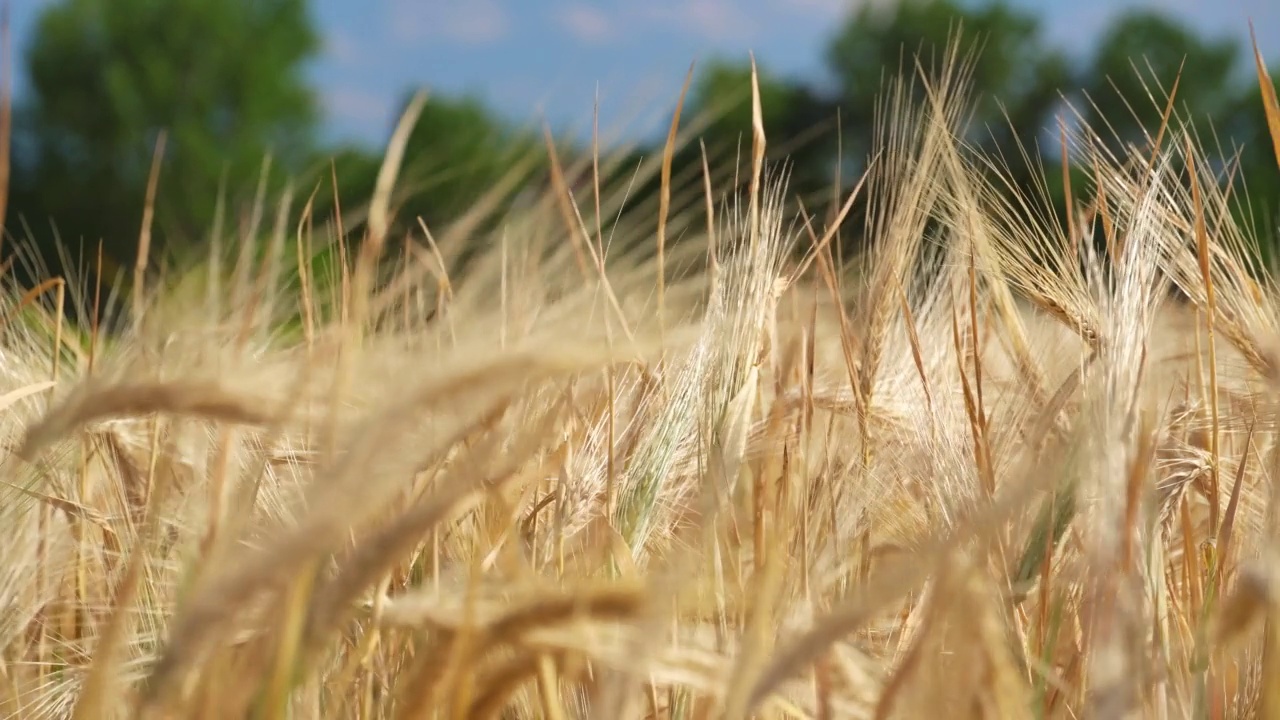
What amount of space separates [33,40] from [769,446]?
35.2ft

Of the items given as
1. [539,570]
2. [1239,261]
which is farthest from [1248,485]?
[539,570]

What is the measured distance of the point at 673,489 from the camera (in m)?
0.62

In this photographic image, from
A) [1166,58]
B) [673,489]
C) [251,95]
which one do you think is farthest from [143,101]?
[673,489]

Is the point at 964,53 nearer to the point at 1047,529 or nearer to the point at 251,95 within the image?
the point at 251,95

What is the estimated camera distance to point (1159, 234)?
0.59 m

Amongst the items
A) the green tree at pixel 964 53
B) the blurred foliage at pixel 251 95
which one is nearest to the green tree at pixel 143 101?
the blurred foliage at pixel 251 95

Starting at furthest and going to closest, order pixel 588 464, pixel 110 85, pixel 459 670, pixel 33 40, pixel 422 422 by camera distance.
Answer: pixel 33 40 → pixel 110 85 → pixel 588 464 → pixel 422 422 → pixel 459 670

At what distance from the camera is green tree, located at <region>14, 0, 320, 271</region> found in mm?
8984

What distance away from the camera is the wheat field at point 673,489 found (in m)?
0.31

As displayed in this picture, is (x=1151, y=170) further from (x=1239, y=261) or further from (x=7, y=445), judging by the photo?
(x=7, y=445)

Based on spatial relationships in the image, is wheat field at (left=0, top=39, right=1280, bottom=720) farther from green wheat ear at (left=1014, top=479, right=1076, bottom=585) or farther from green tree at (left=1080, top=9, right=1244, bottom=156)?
green tree at (left=1080, top=9, right=1244, bottom=156)

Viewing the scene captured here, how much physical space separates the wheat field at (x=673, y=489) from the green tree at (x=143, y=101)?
8550 mm

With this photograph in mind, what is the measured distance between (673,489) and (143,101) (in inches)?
384

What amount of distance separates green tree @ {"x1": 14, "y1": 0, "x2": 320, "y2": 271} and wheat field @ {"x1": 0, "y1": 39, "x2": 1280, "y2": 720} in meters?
8.55
